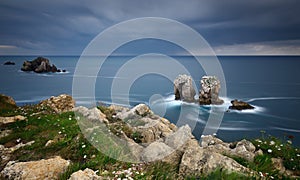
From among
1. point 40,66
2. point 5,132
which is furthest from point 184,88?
point 40,66

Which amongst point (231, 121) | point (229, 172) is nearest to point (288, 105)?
point (231, 121)

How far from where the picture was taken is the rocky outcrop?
609 centimetres

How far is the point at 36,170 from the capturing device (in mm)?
6203

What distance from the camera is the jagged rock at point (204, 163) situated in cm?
602

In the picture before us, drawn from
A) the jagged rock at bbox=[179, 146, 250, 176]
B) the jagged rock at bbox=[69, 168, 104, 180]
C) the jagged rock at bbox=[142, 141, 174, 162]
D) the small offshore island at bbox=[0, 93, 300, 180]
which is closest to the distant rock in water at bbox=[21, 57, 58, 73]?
the small offshore island at bbox=[0, 93, 300, 180]

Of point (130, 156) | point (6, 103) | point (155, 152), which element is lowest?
point (6, 103)

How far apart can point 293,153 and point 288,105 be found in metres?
73.8

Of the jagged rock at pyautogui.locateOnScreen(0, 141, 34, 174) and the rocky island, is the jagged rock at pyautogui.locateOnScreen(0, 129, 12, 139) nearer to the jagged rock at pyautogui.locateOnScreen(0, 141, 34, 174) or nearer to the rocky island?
the jagged rock at pyautogui.locateOnScreen(0, 141, 34, 174)

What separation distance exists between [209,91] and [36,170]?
69023 millimetres

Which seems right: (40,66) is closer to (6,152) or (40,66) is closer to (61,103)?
(61,103)

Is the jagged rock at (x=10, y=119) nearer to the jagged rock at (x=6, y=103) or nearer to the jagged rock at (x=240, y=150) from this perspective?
the jagged rock at (x=6, y=103)

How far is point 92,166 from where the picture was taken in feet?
21.6

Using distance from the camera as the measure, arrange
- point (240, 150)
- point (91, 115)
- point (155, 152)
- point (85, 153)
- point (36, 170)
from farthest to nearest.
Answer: point (91, 115) < point (240, 150) < point (85, 153) < point (155, 152) < point (36, 170)

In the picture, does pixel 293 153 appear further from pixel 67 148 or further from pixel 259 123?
pixel 259 123
